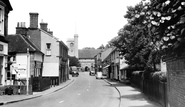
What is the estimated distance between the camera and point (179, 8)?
5.59 m

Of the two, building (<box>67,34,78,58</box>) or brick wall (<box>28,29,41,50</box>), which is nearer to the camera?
brick wall (<box>28,29,41,50</box>)

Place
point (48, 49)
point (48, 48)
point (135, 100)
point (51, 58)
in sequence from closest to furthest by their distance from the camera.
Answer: point (135, 100)
point (48, 49)
point (48, 48)
point (51, 58)

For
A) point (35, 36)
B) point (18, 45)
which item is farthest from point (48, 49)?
point (18, 45)

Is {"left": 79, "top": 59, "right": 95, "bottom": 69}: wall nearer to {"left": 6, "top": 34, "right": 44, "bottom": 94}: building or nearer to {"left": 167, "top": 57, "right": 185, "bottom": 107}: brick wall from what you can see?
{"left": 6, "top": 34, "right": 44, "bottom": 94}: building

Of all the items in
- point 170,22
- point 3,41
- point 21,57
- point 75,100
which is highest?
point 3,41

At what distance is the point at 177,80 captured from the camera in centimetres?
716

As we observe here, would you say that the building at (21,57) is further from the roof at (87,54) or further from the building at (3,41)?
the roof at (87,54)

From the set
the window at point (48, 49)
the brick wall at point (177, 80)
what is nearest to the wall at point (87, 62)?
the window at point (48, 49)

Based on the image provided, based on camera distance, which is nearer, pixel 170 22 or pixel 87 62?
pixel 170 22

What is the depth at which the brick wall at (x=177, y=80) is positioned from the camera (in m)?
6.57

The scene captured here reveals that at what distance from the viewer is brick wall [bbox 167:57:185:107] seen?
259 inches

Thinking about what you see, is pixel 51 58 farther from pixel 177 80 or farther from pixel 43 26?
pixel 177 80

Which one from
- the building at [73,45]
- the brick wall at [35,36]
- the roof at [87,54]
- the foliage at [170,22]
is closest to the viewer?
the foliage at [170,22]

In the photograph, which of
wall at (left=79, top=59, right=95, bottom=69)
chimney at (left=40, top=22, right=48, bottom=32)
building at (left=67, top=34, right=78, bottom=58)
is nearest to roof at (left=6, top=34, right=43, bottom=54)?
chimney at (left=40, top=22, right=48, bottom=32)
